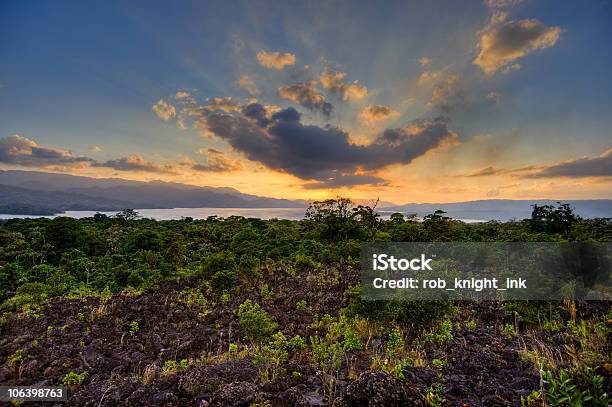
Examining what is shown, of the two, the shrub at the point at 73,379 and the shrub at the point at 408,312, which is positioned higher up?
the shrub at the point at 408,312

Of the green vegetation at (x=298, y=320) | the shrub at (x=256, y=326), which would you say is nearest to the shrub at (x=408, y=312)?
the green vegetation at (x=298, y=320)

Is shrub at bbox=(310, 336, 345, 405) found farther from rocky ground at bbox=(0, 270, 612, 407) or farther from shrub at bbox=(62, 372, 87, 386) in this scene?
shrub at bbox=(62, 372, 87, 386)

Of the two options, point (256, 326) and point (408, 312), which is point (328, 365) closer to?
point (256, 326)

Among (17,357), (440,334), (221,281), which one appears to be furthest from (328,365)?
(221,281)

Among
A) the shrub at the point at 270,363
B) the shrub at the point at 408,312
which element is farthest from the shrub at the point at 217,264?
the shrub at the point at 270,363

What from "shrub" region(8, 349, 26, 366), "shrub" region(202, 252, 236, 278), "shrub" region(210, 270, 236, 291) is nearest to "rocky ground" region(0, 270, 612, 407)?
"shrub" region(8, 349, 26, 366)

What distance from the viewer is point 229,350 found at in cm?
741

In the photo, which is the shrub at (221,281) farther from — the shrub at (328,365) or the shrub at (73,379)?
the shrub at (328,365)

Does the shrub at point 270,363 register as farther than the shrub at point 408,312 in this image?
No

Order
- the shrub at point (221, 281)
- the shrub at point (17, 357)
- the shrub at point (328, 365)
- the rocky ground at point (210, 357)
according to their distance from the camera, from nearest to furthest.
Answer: the rocky ground at point (210, 357)
the shrub at point (328, 365)
the shrub at point (17, 357)
the shrub at point (221, 281)

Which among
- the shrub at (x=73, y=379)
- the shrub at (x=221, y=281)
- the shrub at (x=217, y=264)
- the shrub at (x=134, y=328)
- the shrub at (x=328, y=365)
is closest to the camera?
the shrub at (x=328, y=365)

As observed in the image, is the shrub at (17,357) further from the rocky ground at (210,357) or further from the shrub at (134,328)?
the shrub at (134,328)

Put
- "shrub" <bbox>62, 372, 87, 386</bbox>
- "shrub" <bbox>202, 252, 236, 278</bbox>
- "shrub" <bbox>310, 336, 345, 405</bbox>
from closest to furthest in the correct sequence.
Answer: "shrub" <bbox>310, 336, 345, 405</bbox>, "shrub" <bbox>62, 372, 87, 386</bbox>, "shrub" <bbox>202, 252, 236, 278</bbox>

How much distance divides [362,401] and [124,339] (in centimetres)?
745
